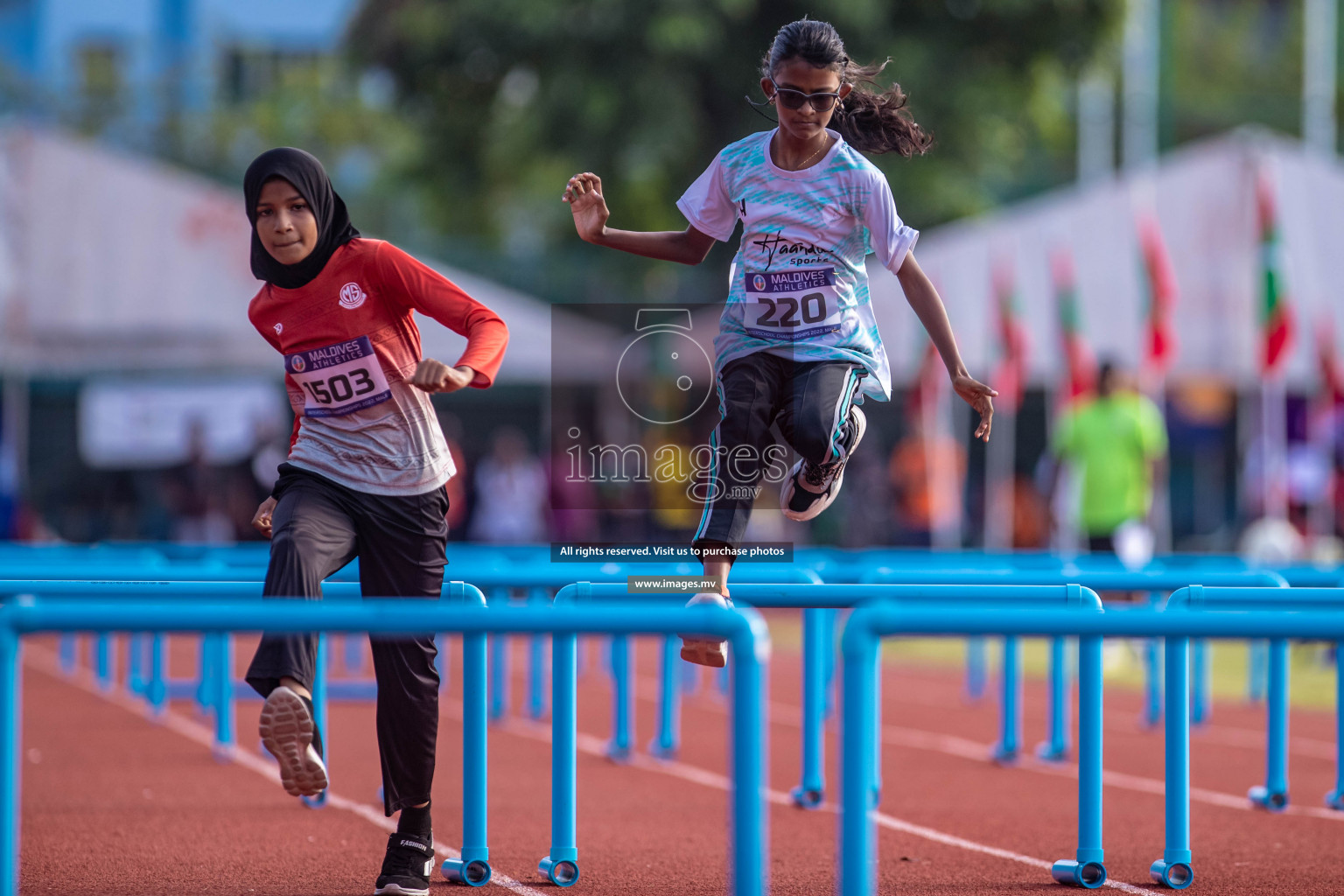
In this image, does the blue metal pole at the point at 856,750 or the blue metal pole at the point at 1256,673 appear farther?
the blue metal pole at the point at 1256,673

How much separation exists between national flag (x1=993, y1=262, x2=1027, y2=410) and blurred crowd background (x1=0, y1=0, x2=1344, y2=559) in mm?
28

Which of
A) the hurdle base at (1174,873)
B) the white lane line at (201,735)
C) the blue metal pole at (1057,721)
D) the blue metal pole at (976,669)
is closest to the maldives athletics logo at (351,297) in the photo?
the white lane line at (201,735)

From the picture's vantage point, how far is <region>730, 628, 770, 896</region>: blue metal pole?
3064mm

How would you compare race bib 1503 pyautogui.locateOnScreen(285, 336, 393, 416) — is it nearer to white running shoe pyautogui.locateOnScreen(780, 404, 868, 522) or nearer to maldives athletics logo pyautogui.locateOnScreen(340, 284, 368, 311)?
maldives athletics logo pyautogui.locateOnScreen(340, 284, 368, 311)

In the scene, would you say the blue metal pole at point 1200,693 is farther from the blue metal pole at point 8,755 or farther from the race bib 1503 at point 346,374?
the blue metal pole at point 8,755

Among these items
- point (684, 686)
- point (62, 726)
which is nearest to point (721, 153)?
point (62, 726)

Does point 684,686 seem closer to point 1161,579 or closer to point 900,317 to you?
point 900,317

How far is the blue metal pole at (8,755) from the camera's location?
3.06 metres

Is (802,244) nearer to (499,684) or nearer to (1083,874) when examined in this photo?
(1083,874)

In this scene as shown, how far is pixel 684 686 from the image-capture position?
11.3 meters

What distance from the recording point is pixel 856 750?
10.3ft

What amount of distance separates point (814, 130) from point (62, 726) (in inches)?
254

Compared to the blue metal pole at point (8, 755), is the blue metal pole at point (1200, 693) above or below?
below

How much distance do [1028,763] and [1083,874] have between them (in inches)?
123
